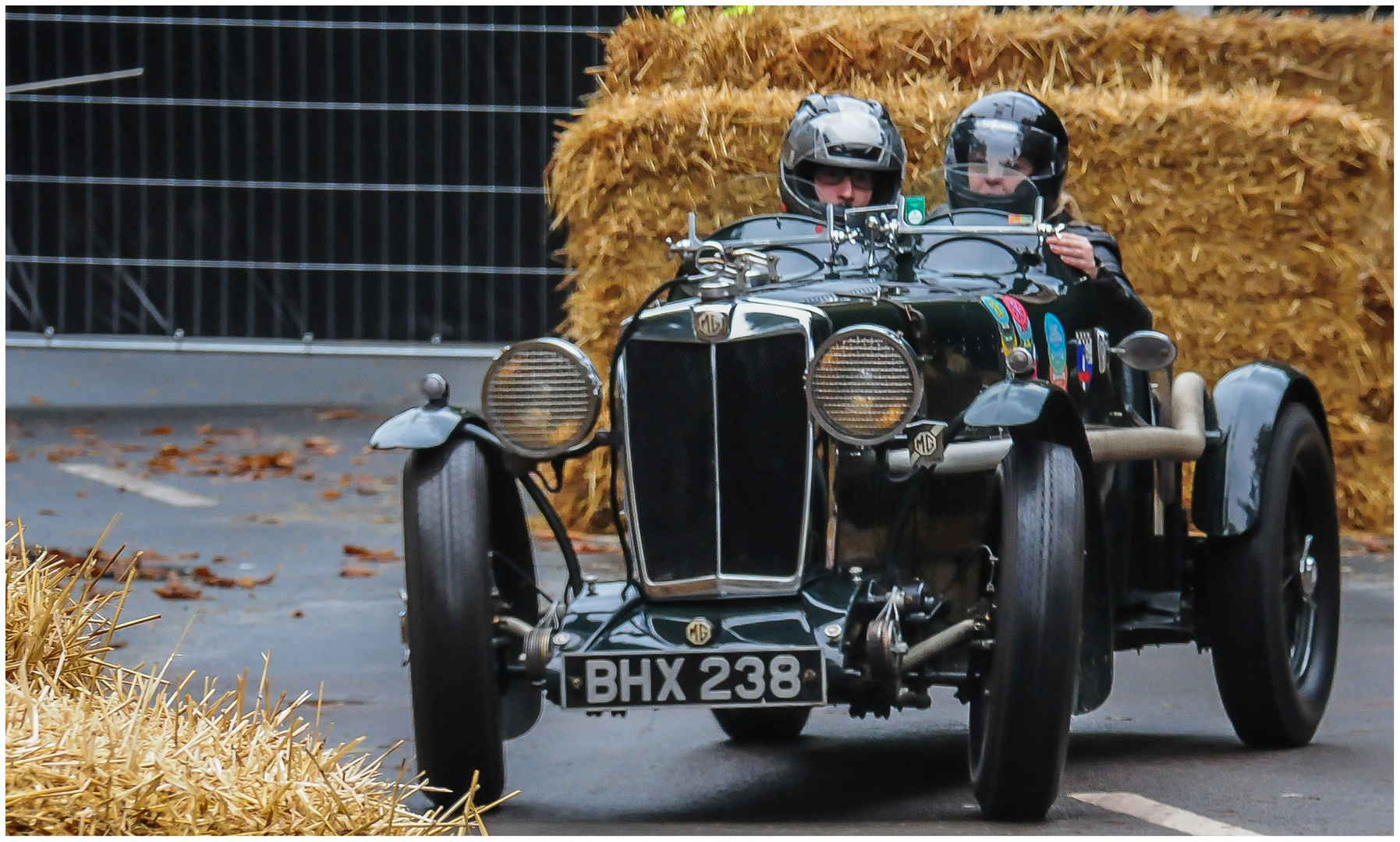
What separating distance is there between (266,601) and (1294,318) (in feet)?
14.8

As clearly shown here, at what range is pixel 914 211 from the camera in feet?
16.9

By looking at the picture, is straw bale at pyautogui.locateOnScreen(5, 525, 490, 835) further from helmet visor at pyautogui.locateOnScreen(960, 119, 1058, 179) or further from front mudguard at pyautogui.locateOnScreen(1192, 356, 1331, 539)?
helmet visor at pyautogui.locateOnScreen(960, 119, 1058, 179)

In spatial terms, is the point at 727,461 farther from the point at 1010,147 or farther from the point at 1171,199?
the point at 1171,199

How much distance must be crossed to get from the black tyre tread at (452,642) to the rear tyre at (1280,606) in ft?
6.47

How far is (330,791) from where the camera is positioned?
3.14 m

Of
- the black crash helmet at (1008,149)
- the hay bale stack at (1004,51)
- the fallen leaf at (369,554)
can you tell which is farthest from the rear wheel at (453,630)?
the hay bale stack at (1004,51)

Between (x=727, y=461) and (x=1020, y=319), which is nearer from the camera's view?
(x=727, y=461)

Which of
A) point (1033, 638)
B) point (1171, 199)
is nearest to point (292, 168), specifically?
point (1171, 199)

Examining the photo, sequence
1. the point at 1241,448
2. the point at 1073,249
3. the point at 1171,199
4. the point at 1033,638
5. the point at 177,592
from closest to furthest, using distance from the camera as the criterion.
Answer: the point at 1033,638
the point at 1073,249
the point at 1241,448
the point at 177,592
the point at 1171,199

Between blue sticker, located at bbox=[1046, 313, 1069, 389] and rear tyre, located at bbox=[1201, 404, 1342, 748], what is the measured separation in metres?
0.65

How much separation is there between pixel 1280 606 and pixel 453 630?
2219 mm

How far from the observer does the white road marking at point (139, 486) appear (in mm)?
9484

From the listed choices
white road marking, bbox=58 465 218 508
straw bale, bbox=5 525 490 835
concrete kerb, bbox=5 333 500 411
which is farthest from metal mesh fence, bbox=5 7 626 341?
straw bale, bbox=5 525 490 835

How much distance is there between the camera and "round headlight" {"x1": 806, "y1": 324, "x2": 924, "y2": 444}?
4.22 metres
